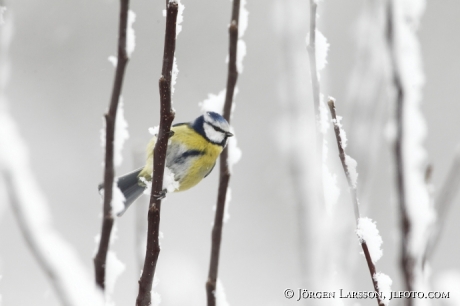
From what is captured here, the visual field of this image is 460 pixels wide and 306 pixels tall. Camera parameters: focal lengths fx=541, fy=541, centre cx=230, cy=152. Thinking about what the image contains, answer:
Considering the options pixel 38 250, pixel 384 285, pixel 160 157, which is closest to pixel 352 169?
pixel 384 285

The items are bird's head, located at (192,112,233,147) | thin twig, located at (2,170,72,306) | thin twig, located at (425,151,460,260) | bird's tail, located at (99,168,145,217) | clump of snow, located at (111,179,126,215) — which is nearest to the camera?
thin twig, located at (2,170,72,306)

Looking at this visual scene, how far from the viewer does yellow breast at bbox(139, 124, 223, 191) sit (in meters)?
1.81

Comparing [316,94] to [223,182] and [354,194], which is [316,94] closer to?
[354,194]

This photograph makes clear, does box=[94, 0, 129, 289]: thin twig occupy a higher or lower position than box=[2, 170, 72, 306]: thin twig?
higher

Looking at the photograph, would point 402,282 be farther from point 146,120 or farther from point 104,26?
point 104,26

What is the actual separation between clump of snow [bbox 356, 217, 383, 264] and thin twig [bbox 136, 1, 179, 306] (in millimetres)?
251

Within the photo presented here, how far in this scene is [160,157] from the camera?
707 mm

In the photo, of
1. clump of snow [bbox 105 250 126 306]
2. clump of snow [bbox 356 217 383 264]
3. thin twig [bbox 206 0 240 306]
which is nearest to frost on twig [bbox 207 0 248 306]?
thin twig [bbox 206 0 240 306]

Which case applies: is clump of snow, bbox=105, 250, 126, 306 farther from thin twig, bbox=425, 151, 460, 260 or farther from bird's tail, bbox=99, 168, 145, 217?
bird's tail, bbox=99, 168, 145, 217

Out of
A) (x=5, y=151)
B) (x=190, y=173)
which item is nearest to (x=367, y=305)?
(x=190, y=173)

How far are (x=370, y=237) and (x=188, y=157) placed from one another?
4.09 ft

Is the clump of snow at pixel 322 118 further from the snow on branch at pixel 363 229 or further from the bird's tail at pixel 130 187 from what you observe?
the bird's tail at pixel 130 187

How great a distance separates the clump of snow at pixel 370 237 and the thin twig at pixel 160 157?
0.25 m

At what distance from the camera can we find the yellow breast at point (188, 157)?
5.95 ft
